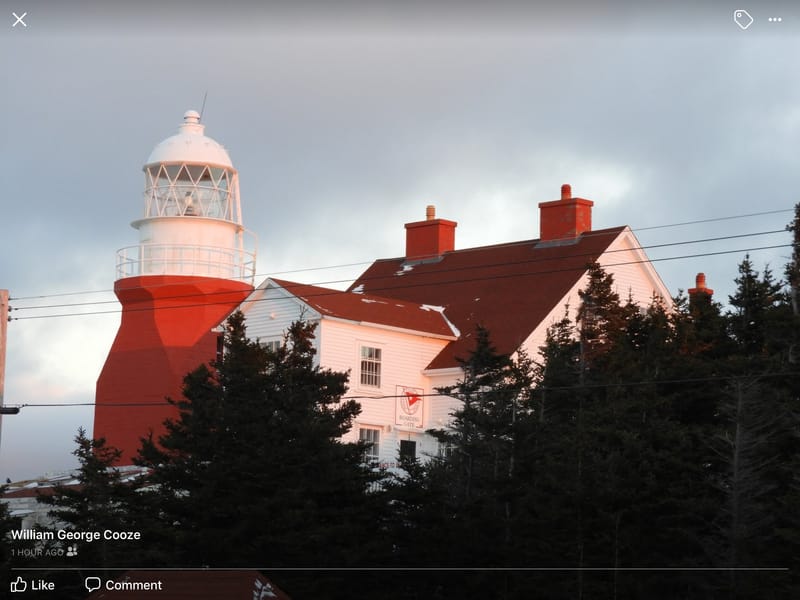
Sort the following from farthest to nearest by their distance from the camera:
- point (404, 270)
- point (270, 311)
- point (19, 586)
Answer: point (404, 270)
point (270, 311)
point (19, 586)

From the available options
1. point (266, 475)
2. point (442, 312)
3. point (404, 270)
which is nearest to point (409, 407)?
point (442, 312)

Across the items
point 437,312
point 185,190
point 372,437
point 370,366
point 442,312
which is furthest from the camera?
point 442,312

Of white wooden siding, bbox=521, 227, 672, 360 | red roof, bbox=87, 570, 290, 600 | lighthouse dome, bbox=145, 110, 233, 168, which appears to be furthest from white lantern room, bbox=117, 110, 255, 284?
red roof, bbox=87, 570, 290, 600

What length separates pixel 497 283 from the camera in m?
39.5

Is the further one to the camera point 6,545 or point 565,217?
point 565,217

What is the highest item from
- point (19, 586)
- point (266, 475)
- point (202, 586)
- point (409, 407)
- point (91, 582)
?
point (409, 407)

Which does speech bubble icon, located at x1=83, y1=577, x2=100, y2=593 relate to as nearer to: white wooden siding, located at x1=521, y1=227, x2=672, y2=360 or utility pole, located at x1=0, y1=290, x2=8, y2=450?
utility pole, located at x1=0, y1=290, x2=8, y2=450

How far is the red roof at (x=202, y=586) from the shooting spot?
18.7 m

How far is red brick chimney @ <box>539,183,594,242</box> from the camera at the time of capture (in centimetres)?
3938

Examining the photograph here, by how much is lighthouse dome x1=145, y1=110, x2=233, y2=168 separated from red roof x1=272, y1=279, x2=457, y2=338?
3798 mm

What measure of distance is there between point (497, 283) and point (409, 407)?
18.1ft

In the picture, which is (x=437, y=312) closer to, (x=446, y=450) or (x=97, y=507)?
(x=446, y=450)

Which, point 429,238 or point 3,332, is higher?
point 429,238

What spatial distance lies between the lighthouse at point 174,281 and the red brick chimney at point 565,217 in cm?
882
